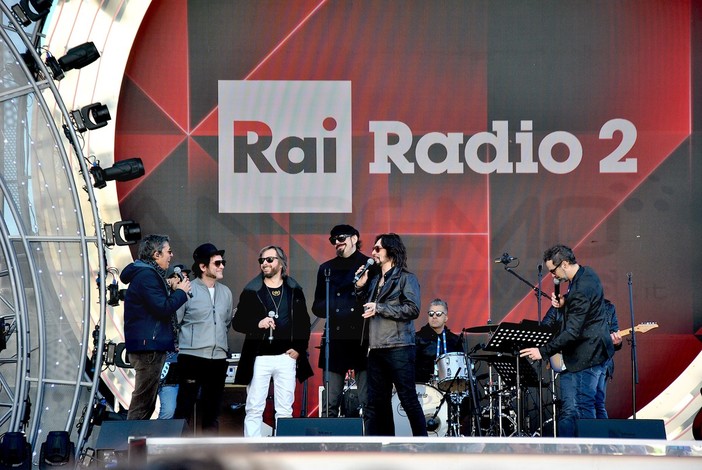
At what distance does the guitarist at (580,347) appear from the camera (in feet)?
24.2

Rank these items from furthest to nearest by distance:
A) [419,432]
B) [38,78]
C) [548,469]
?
[38,78]
[419,432]
[548,469]

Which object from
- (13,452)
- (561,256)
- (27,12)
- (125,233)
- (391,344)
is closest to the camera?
(13,452)

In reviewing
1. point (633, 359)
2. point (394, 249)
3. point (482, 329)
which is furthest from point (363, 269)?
point (633, 359)

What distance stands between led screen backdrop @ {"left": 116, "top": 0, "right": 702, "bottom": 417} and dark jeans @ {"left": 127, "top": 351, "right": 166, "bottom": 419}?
2.36 meters

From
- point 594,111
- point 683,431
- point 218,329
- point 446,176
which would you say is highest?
point 594,111

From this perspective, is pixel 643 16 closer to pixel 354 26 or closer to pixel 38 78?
pixel 354 26

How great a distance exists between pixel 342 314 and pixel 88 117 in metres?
2.49

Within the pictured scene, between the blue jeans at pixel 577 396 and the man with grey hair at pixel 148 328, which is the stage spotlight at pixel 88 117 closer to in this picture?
the man with grey hair at pixel 148 328

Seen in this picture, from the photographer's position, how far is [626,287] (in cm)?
982

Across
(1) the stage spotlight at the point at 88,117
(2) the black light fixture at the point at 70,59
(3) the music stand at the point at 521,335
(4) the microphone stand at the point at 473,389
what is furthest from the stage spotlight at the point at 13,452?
(4) the microphone stand at the point at 473,389

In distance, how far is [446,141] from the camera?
9.92 m

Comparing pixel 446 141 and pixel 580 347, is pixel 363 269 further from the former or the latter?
pixel 446 141

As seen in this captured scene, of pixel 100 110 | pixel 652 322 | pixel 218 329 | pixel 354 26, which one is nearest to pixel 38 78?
pixel 100 110

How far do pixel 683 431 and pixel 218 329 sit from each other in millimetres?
A: 4553
